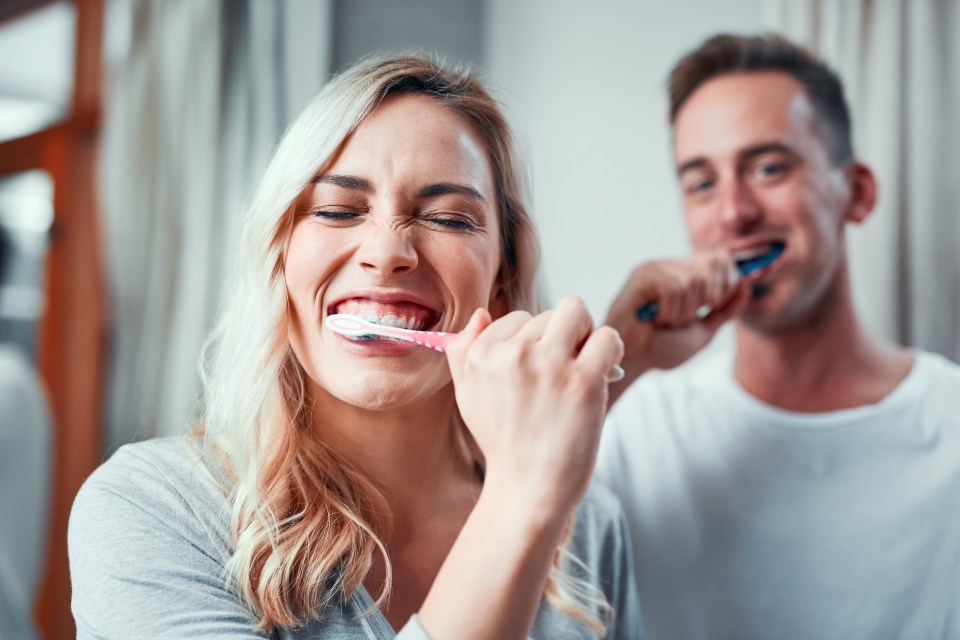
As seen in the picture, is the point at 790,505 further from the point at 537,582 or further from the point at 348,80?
the point at 348,80

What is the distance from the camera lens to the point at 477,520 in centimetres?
53

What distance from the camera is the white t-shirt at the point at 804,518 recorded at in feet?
2.80

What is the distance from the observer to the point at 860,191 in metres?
1.04

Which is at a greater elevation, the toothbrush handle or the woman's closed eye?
the woman's closed eye

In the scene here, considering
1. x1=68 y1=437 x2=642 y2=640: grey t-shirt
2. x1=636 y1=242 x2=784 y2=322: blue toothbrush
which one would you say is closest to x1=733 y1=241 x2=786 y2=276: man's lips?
x1=636 y1=242 x2=784 y2=322: blue toothbrush

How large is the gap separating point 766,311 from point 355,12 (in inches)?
37.5

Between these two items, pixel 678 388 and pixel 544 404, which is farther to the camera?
pixel 678 388

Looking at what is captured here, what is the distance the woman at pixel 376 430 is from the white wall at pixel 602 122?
1.48 ft

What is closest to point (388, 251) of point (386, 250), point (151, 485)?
point (386, 250)

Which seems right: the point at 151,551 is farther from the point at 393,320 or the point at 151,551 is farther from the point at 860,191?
the point at 860,191

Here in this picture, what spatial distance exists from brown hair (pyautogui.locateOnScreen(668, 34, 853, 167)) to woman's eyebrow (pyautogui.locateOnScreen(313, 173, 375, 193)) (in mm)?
579

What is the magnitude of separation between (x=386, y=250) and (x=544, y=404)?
196 millimetres

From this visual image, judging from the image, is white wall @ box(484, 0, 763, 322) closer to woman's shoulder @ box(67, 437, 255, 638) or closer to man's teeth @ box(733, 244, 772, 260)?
man's teeth @ box(733, 244, 772, 260)

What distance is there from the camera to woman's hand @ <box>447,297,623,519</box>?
0.52 m
